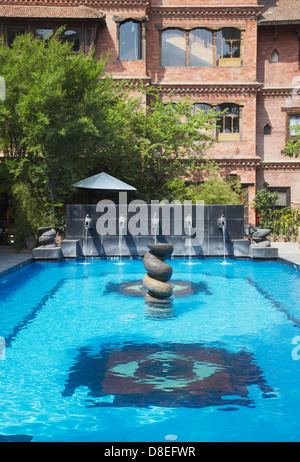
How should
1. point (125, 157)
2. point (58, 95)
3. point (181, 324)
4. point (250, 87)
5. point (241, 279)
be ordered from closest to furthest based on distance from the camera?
point (181, 324)
point (241, 279)
point (58, 95)
point (125, 157)
point (250, 87)

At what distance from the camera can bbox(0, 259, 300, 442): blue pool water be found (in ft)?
12.6

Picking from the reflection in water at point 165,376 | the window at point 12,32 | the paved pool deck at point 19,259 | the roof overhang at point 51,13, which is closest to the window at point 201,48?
the roof overhang at point 51,13

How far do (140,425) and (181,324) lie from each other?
3.42 meters

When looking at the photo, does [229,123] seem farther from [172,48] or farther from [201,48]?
[172,48]

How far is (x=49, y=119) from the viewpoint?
15.8 metres

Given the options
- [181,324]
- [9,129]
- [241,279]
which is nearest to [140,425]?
[181,324]

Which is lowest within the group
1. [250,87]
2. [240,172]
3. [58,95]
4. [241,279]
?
[241,279]

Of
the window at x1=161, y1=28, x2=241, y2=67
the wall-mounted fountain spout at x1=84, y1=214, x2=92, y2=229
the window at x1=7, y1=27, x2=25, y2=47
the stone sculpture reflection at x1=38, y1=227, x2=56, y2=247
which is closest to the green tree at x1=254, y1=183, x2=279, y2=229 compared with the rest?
the window at x1=161, y1=28, x2=241, y2=67

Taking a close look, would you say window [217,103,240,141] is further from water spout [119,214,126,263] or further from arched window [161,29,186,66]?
water spout [119,214,126,263]

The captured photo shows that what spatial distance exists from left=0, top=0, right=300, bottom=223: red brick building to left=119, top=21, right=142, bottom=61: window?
48mm

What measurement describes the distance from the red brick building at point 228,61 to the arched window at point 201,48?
5 cm

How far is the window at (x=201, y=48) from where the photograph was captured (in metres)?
24.9

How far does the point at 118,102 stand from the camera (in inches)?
809

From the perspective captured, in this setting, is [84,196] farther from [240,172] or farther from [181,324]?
[181,324]
